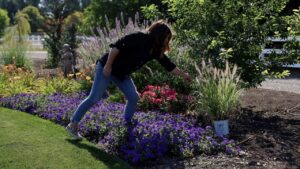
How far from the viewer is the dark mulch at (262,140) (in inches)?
205

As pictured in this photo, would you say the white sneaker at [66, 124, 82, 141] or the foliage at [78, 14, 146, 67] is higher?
the foliage at [78, 14, 146, 67]

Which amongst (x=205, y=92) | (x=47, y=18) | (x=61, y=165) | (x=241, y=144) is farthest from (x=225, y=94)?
(x=47, y=18)

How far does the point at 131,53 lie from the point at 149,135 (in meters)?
1.09

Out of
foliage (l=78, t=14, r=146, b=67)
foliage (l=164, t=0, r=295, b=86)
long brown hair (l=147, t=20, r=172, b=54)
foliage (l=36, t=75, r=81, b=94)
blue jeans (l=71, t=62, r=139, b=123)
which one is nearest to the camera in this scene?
long brown hair (l=147, t=20, r=172, b=54)

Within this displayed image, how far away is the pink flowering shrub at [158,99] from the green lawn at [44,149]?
1611mm

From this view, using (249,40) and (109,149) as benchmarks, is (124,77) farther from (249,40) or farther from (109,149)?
(249,40)

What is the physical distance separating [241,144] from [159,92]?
2.45m

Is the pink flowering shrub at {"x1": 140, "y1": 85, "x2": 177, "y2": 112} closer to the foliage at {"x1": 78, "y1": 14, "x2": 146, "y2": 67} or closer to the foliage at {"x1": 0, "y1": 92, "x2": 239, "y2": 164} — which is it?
the foliage at {"x1": 0, "y1": 92, "x2": 239, "y2": 164}

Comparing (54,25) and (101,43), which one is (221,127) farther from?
(54,25)

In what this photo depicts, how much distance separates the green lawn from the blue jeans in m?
0.46

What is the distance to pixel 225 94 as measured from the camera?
21.0 feet

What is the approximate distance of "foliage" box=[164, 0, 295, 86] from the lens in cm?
792

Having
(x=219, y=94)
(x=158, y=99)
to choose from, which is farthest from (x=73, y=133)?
(x=219, y=94)

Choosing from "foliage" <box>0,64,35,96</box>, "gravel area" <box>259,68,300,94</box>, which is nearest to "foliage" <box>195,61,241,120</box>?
"gravel area" <box>259,68,300,94</box>
